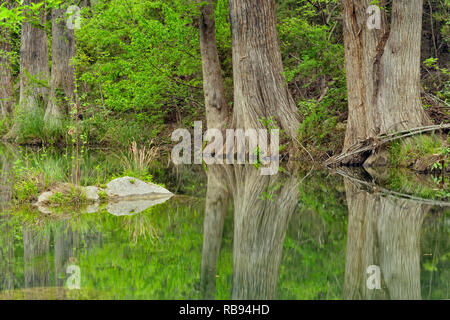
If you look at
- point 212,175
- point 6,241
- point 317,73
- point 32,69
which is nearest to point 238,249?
point 6,241

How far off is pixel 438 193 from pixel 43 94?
16.7 metres

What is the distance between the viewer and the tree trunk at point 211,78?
1594 centimetres

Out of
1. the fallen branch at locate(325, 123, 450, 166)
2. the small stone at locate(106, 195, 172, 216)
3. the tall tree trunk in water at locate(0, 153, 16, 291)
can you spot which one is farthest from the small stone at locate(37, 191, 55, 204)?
the fallen branch at locate(325, 123, 450, 166)

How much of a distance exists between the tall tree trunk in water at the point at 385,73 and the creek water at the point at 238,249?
4.23 metres

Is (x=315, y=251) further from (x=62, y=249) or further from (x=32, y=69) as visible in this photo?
(x=32, y=69)

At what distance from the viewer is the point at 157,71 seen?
1770cm

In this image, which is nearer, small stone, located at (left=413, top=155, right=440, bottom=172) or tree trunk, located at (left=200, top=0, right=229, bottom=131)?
small stone, located at (left=413, top=155, right=440, bottom=172)

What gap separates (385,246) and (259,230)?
4.34 feet

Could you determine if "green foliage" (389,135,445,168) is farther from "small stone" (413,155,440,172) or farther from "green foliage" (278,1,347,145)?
"green foliage" (278,1,347,145)

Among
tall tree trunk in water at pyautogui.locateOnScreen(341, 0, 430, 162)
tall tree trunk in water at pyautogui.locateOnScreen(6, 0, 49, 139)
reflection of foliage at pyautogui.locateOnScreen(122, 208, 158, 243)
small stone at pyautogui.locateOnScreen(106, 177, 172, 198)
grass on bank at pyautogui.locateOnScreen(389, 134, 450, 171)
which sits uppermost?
tall tree trunk in water at pyautogui.locateOnScreen(6, 0, 49, 139)

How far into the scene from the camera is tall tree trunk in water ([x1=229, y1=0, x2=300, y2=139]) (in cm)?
1419

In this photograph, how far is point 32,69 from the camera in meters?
21.9

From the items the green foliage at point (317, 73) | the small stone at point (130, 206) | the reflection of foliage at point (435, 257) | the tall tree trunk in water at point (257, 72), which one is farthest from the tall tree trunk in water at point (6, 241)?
the green foliage at point (317, 73)
